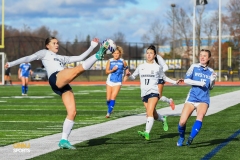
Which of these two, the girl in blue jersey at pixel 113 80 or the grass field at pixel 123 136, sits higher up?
the girl in blue jersey at pixel 113 80

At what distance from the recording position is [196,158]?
9.27 m

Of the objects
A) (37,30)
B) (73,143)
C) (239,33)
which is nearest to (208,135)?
(73,143)

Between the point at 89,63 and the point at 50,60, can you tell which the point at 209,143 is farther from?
the point at 50,60

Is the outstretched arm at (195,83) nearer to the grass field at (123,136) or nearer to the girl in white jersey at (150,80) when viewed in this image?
the grass field at (123,136)

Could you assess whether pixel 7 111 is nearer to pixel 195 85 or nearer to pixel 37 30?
pixel 195 85

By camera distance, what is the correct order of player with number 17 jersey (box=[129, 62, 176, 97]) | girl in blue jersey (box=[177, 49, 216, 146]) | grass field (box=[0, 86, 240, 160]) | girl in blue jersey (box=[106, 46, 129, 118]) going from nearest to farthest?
grass field (box=[0, 86, 240, 160]), girl in blue jersey (box=[177, 49, 216, 146]), player with number 17 jersey (box=[129, 62, 176, 97]), girl in blue jersey (box=[106, 46, 129, 118])


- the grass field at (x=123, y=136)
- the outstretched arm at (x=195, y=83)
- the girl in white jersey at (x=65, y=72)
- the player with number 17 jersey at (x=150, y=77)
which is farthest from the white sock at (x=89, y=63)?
the player with number 17 jersey at (x=150, y=77)

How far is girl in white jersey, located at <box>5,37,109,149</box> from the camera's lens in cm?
991

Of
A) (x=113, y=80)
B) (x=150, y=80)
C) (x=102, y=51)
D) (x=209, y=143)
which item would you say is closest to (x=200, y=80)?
(x=209, y=143)

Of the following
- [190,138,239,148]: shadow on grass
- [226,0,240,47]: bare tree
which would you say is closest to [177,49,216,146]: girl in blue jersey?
[190,138,239,148]: shadow on grass

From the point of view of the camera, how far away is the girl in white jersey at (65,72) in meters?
9.91

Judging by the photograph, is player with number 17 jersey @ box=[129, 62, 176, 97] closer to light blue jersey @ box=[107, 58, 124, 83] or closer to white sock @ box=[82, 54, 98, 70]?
white sock @ box=[82, 54, 98, 70]

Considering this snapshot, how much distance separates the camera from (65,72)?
10.2m

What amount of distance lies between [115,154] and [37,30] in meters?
93.4
